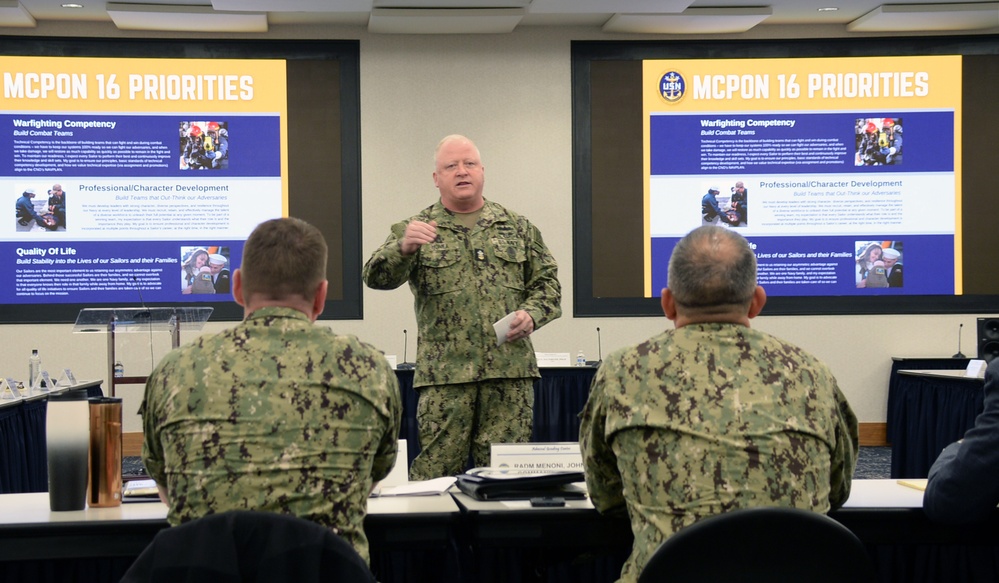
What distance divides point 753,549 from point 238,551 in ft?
2.32

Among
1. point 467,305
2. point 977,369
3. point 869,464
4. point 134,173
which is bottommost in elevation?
point 869,464

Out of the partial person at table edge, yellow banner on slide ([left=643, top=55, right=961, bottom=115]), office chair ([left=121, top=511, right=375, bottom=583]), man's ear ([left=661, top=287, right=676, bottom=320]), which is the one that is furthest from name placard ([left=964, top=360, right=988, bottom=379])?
office chair ([left=121, top=511, right=375, bottom=583])

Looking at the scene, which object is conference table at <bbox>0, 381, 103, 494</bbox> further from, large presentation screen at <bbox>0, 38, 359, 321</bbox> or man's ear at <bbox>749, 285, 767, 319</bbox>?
man's ear at <bbox>749, 285, 767, 319</bbox>

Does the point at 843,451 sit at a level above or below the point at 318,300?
below

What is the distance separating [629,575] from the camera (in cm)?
166

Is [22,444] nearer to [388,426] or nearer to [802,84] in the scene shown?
[388,426]

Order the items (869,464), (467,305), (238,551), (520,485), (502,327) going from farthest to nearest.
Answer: (869,464)
(467,305)
(502,327)
(520,485)
(238,551)

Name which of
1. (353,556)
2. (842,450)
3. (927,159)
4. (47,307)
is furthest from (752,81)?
(353,556)

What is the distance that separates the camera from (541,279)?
3451 mm

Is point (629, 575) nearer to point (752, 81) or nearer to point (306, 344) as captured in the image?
point (306, 344)

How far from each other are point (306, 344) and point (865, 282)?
22.1 feet

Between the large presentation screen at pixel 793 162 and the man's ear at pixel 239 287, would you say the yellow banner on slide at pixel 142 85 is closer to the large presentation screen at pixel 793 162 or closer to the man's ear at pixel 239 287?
the large presentation screen at pixel 793 162

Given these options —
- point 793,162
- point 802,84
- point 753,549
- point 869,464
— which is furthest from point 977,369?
point 753,549

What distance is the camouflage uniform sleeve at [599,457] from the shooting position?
A: 5.68ft
